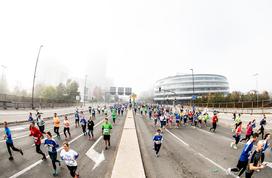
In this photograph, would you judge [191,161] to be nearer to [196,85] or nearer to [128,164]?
[128,164]

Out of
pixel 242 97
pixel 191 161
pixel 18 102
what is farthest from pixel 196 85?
pixel 191 161

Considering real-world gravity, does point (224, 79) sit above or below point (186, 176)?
above

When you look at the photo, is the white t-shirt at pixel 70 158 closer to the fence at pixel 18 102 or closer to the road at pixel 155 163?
the road at pixel 155 163

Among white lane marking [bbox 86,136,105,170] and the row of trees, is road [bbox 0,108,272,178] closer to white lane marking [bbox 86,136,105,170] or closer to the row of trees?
white lane marking [bbox 86,136,105,170]

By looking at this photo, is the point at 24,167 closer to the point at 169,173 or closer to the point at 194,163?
the point at 169,173

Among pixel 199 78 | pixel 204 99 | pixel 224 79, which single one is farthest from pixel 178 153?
pixel 224 79

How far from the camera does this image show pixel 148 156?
11.6 meters

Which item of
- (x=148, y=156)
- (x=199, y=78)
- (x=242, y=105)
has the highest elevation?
(x=199, y=78)

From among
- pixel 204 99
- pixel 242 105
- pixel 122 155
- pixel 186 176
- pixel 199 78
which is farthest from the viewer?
pixel 199 78

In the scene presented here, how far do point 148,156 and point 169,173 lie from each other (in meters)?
3.05

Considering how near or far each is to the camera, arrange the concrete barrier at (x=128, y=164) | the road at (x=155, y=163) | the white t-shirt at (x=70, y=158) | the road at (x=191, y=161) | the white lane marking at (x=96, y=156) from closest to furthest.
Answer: the white t-shirt at (x=70, y=158) → the concrete barrier at (x=128, y=164) → the road at (x=155, y=163) → the road at (x=191, y=161) → the white lane marking at (x=96, y=156)

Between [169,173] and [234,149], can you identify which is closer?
[169,173]

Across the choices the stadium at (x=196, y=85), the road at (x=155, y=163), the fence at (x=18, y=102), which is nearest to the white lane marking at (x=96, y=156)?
the road at (x=155, y=163)

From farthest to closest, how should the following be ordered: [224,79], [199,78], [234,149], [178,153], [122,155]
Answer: [224,79]
[199,78]
[234,149]
[178,153]
[122,155]
